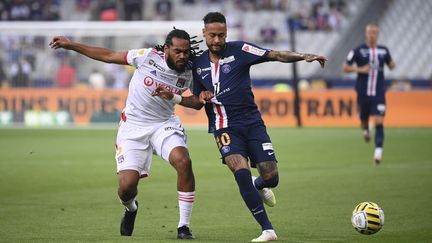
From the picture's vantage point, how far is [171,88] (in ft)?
33.5

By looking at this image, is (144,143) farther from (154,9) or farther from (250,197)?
(154,9)

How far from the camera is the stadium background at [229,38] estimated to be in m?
31.6

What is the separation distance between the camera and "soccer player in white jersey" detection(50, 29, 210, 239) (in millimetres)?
9891

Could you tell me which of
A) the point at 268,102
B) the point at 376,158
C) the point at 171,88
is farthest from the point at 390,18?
the point at 171,88

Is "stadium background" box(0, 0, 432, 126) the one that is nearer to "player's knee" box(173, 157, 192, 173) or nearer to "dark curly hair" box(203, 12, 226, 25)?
"dark curly hair" box(203, 12, 226, 25)

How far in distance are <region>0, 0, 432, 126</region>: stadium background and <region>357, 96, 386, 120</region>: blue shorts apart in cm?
1009

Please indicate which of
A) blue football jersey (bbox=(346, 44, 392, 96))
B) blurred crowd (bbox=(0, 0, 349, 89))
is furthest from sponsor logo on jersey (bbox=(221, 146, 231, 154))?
blurred crowd (bbox=(0, 0, 349, 89))

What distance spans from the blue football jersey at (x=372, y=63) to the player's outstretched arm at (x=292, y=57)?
35.3 ft

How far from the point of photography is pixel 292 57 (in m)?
9.57

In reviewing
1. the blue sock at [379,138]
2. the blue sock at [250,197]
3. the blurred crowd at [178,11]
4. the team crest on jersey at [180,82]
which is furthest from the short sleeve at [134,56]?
the blurred crowd at [178,11]

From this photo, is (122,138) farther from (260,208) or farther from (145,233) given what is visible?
(260,208)

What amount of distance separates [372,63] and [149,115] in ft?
35.5

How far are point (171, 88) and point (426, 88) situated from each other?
2509 cm

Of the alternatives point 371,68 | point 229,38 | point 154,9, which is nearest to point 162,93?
point 371,68
